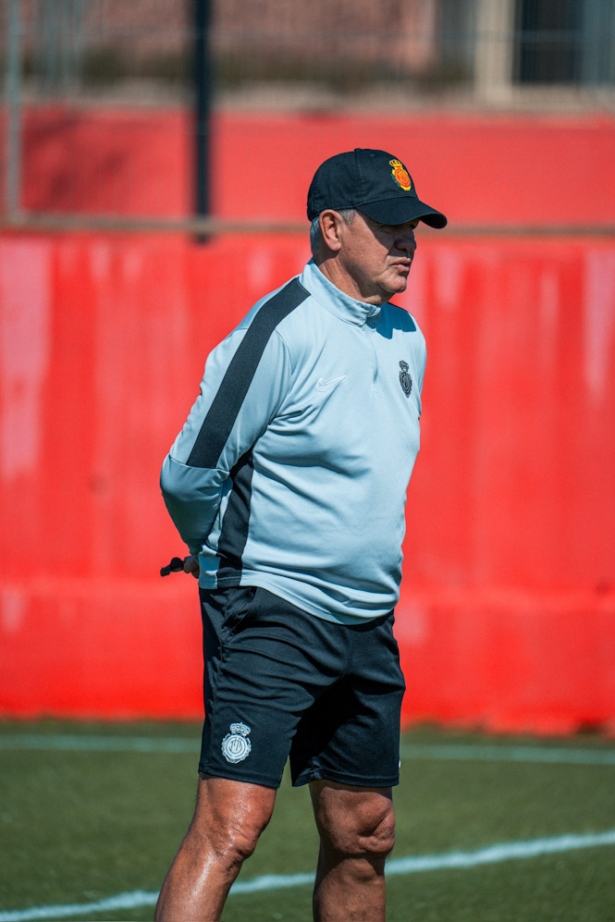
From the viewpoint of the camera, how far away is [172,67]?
1041cm

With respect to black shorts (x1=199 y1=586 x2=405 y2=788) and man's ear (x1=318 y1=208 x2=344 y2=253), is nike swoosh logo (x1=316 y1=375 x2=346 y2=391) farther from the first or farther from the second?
black shorts (x1=199 y1=586 x2=405 y2=788)

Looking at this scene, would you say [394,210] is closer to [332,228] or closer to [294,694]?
[332,228]

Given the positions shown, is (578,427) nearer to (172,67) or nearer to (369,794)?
(369,794)

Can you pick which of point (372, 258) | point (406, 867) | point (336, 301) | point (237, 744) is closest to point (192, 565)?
point (237, 744)

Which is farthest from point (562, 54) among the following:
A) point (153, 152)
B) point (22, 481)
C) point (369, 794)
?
point (369, 794)

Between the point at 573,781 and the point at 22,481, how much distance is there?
334 centimetres

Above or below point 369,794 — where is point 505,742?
below

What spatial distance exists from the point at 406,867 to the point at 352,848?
56.7 inches

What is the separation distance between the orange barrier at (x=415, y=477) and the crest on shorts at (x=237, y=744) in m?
3.83

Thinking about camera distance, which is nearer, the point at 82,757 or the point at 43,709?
the point at 82,757

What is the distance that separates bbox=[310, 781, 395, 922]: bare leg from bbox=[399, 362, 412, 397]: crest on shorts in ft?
3.47

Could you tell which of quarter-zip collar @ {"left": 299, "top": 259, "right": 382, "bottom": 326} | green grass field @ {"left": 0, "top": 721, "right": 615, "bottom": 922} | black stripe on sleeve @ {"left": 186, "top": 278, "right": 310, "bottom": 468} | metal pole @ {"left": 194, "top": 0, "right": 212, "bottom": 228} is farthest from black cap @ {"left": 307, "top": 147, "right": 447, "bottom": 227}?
metal pole @ {"left": 194, "top": 0, "right": 212, "bottom": 228}

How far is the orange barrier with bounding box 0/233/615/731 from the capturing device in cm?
675

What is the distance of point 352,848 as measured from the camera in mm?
3270
